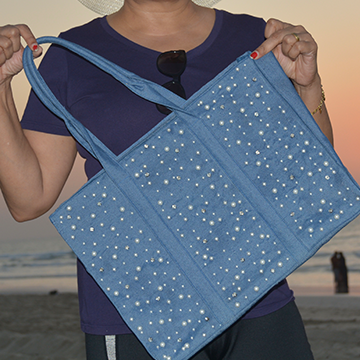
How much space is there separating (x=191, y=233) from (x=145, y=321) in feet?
0.70

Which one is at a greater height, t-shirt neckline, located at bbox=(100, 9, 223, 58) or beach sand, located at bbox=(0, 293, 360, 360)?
t-shirt neckline, located at bbox=(100, 9, 223, 58)

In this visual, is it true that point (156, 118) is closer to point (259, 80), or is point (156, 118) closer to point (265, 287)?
point (259, 80)

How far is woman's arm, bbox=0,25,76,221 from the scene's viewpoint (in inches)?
41.0

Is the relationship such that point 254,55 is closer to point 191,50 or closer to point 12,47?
point 191,50

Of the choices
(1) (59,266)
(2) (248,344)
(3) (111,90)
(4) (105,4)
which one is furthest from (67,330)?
(1) (59,266)

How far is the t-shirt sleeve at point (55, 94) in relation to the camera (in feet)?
3.67

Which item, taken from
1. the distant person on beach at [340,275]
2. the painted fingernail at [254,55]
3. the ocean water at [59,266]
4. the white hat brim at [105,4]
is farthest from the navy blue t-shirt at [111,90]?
the ocean water at [59,266]

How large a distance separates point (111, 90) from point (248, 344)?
0.71 meters

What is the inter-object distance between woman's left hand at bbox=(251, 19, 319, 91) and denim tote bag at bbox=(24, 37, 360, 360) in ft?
0.33

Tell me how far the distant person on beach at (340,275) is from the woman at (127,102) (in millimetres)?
7529

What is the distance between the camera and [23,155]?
114 centimetres

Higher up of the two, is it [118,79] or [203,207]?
[118,79]

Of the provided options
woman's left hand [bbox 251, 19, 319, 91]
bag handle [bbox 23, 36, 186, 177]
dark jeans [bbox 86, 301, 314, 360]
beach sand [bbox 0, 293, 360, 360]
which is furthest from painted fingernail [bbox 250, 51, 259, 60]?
beach sand [bbox 0, 293, 360, 360]

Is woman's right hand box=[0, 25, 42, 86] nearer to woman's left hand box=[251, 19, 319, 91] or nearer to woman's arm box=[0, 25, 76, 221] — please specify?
woman's arm box=[0, 25, 76, 221]
